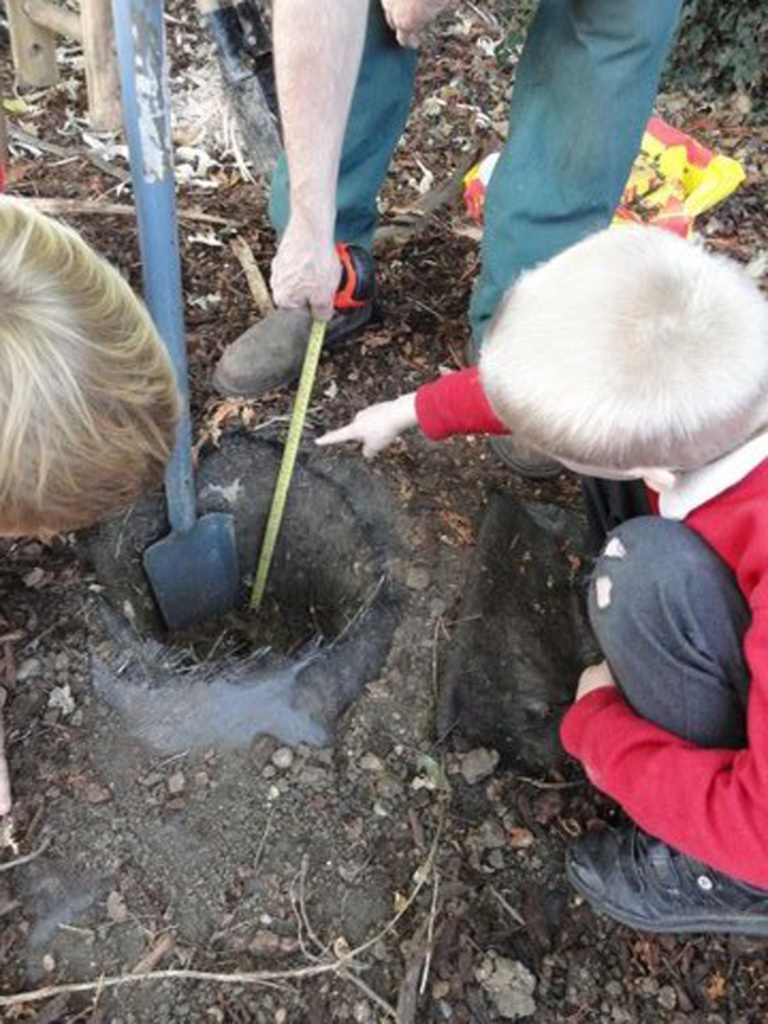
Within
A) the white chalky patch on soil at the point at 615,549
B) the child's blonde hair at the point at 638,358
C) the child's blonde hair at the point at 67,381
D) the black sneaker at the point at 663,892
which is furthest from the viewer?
the black sneaker at the point at 663,892

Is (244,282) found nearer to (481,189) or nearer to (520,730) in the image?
(481,189)

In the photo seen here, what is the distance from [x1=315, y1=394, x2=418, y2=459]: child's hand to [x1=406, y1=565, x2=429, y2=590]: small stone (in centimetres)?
28

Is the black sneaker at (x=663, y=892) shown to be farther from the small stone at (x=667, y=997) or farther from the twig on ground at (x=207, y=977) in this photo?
the twig on ground at (x=207, y=977)

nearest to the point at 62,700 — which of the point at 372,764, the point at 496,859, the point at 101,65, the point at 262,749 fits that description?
the point at 262,749

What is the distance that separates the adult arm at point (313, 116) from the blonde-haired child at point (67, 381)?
0.36 meters

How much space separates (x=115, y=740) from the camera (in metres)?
1.99

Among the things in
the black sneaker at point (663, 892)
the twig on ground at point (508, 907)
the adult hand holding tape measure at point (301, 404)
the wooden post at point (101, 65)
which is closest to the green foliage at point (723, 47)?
the adult hand holding tape measure at point (301, 404)

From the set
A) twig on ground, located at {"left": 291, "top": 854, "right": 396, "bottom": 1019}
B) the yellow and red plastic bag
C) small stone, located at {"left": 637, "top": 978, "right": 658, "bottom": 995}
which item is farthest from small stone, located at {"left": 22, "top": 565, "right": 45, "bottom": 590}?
the yellow and red plastic bag

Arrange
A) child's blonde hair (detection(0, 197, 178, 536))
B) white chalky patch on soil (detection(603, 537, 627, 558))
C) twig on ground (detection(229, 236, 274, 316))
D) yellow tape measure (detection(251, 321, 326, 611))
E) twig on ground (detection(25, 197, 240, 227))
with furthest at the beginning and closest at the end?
twig on ground (detection(25, 197, 240, 227))
twig on ground (detection(229, 236, 274, 316))
yellow tape measure (detection(251, 321, 326, 611))
white chalky patch on soil (detection(603, 537, 627, 558))
child's blonde hair (detection(0, 197, 178, 536))

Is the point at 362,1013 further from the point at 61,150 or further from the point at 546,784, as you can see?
the point at 61,150

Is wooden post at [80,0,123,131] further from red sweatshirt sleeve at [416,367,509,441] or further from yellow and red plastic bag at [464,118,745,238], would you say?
red sweatshirt sleeve at [416,367,509,441]

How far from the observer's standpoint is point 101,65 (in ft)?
10.2

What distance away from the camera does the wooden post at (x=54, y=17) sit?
3.16 meters

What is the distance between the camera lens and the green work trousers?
2.10 m
